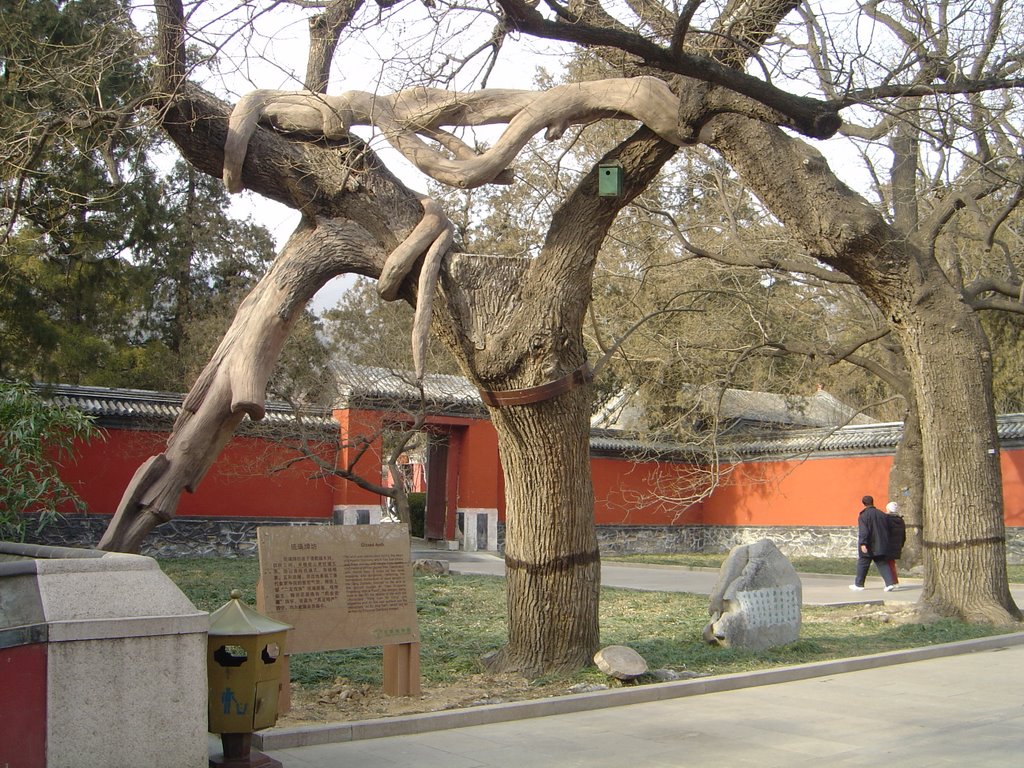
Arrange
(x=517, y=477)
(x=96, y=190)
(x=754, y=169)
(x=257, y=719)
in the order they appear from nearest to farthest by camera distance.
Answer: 1. (x=257, y=719)
2. (x=517, y=477)
3. (x=754, y=169)
4. (x=96, y=190)

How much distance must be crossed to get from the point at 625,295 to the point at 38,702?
16.3m

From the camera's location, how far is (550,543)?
7551 millimetres

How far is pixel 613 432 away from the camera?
28016 millimetres

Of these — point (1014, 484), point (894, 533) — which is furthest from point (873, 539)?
point (1014, 484)

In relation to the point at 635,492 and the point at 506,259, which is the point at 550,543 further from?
the point at 635,492

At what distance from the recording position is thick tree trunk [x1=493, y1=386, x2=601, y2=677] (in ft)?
24.7

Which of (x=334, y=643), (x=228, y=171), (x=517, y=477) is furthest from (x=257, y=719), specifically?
(x=228, y=171)

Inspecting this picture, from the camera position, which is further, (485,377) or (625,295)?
(625,295)

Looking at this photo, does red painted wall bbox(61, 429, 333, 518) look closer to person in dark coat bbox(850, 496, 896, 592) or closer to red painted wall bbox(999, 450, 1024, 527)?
person in dark coat bbox(850, 496, 896, 592)

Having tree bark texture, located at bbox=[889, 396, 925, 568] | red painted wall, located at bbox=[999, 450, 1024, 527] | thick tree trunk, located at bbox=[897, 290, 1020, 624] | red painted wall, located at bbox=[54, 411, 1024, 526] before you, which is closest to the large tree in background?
thick tree trunk, located at bbox=[897, 290, 1020, 624]

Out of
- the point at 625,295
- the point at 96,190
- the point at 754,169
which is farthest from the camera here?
the point at 625,295

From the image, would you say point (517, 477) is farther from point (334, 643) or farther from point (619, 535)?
point (619, 535)

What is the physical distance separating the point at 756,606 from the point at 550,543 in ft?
8.91

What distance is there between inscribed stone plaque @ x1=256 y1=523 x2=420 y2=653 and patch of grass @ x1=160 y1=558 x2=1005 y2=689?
1029mm
